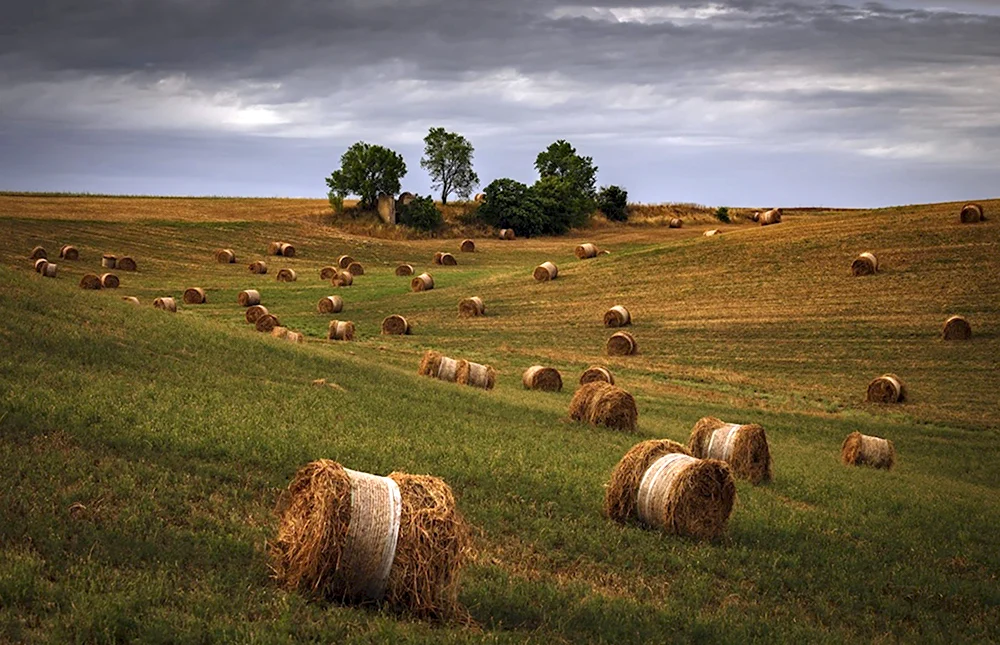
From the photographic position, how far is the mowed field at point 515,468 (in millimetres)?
10508

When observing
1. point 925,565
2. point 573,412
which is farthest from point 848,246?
point 925,565

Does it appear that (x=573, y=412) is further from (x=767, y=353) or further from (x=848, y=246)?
(x=848, y=246)

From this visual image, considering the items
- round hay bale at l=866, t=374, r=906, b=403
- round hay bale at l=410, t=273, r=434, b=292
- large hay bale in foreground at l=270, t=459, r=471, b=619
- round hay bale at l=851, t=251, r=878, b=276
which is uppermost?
round hay bale at l=851, t=251, r=878, b=276

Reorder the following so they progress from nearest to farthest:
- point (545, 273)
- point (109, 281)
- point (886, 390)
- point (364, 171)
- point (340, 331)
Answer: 1. point (886, 390)
2. point (340, 331)
3. point (109, 281)
4. point (545, 273)
5. point (364, 171)

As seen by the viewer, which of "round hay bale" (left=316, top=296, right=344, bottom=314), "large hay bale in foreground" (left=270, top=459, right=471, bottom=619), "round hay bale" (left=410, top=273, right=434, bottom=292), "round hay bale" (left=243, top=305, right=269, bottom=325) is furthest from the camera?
"round hay bale" (left=410, top=273, right=434, bottom=292)

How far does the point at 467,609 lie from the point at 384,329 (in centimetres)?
3902

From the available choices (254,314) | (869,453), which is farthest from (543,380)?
(254,314)

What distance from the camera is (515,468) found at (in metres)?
17.9

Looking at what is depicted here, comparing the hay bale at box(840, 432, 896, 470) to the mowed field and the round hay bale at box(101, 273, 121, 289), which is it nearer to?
the mowed field

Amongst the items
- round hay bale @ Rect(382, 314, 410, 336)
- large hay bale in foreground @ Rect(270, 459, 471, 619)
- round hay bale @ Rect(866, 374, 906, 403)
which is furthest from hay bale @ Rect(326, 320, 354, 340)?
large hay bale in foreground @ Rect(270, 459, 471, 619)

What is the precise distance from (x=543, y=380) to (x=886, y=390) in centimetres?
1202

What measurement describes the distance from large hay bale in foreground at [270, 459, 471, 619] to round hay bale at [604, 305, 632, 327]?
41116mm

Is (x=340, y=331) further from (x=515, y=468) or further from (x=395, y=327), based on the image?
(x=515, y=468)

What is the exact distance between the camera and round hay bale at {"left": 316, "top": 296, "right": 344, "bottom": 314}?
5538 centimetres
